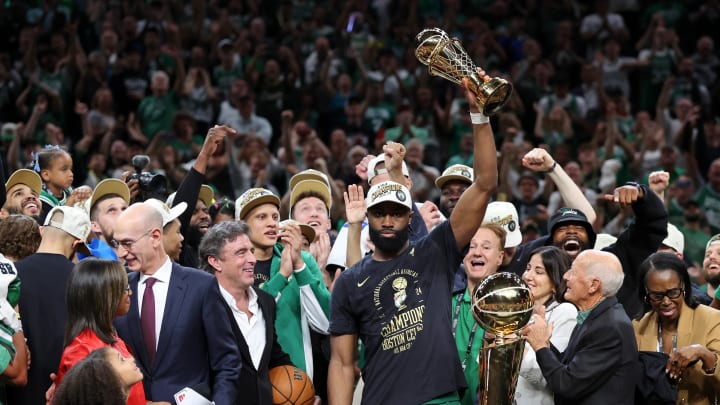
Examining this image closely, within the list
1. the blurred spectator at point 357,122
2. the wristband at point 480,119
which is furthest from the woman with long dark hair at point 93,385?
the blurred spectator at point 357,122

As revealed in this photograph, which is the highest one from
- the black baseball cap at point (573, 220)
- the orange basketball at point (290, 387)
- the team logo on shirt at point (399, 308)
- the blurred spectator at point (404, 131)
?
the blurred spectator at point (404, 131)

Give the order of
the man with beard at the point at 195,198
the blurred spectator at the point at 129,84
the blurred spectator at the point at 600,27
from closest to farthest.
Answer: the man with beard at the point at 195,198 < the blurred spectator at the point at 129,84 < the blurred spectator at the point at 600,27

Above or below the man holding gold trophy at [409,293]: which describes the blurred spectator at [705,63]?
above

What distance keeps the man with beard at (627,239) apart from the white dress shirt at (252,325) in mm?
1625

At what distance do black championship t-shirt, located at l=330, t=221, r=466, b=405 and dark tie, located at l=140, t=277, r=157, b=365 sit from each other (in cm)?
90

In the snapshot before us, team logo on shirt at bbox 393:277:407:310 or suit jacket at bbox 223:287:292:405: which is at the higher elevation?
team logo on shirt at bbox 393:277:407:310

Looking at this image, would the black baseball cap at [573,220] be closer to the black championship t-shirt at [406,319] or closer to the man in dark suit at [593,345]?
the man in dark suit at [593,345]

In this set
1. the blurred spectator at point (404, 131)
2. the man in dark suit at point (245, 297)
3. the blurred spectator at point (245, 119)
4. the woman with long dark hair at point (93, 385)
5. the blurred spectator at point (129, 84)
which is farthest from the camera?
the blurred spectator at point (129, 84)

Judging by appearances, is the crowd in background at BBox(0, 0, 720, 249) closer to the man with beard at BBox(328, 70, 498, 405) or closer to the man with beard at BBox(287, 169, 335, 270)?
the man with beard at BBox(287, 169, 335, 270)

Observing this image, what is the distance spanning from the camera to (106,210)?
696cm

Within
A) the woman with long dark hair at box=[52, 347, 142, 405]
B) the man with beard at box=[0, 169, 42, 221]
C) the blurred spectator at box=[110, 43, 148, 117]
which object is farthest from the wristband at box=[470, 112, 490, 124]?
the blurred spectator at box=[110, 43, 148, 117]

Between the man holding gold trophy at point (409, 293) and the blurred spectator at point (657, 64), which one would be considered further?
the blurred spectator at point (657, 64)

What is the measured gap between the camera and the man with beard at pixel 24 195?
22.8 feet

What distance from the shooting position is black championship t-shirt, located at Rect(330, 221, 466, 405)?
5.25 m
